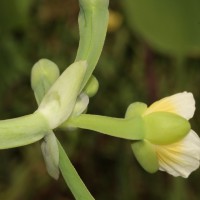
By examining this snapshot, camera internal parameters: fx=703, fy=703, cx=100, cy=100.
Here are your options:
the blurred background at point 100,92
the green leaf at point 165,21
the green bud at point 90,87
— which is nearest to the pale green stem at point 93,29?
the green bud at point 90,87

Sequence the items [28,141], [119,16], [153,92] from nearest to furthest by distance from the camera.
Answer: [28,141]
[153,92]
[119,16]

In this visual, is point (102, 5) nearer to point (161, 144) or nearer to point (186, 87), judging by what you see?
point (161, 144)

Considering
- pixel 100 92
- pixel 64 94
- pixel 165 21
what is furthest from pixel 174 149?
pixel 100 92

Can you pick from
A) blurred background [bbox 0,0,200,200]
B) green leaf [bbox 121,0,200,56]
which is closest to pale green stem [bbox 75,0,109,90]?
green leaf [bbox 121,0,200,56]

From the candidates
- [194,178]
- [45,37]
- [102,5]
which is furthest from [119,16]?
[102,5]

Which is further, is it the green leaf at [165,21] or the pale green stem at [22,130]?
the green leaf at [165,21]

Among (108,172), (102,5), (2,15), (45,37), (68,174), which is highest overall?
(102,5)

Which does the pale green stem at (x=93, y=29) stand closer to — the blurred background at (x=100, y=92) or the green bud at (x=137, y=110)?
the green bud at (x=137, y=110)
